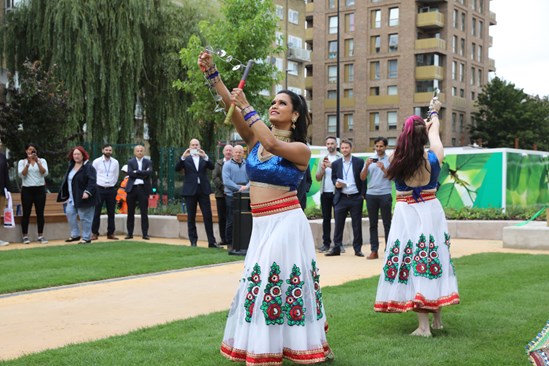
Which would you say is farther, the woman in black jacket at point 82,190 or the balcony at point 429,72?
the balcony at point 429,72

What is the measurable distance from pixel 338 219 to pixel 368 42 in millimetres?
57556

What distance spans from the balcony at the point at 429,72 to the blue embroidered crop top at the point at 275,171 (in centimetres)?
6236

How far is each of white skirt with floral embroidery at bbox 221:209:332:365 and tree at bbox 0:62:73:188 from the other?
56.2 ft

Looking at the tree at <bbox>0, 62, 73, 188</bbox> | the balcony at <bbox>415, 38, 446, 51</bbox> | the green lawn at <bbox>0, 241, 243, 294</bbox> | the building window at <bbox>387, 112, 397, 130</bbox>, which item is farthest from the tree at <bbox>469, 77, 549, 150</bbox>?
the green lawn at <bbox>0, 241, 243, 294</bbox>

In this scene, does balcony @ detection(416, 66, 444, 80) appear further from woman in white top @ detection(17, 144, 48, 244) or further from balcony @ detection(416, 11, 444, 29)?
woman in white top @ detection(17, 144, 48, 244)

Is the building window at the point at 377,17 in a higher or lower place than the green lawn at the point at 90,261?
higher

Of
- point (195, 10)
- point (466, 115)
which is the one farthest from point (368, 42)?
point (195, 10)

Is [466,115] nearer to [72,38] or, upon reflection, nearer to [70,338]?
[72,38]

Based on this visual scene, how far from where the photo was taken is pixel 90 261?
12.1m

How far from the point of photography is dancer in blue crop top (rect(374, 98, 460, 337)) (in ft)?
21.9

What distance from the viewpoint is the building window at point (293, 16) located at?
217 feet

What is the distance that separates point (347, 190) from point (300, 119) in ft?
27.4

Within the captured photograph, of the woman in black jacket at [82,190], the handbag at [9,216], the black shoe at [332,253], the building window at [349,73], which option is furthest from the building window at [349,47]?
the black shoe at [332,253]

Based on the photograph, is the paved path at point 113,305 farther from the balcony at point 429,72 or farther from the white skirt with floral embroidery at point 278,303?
the balcony at point 429,72
